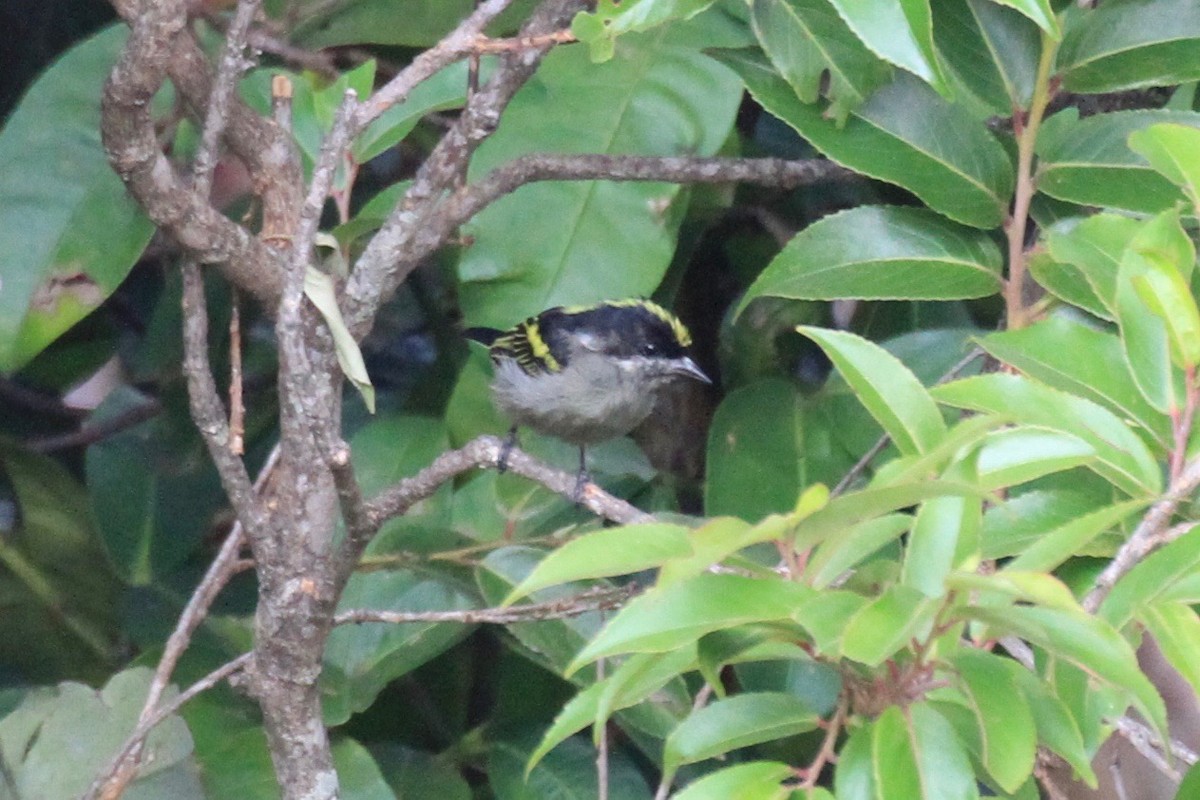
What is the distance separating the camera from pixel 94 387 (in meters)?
3.50

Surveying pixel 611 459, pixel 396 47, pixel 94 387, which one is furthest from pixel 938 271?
pixel 94 387

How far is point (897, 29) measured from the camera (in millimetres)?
1495

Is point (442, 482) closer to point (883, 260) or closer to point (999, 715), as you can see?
point (883, 260)

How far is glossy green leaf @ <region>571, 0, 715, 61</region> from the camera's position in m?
1.55

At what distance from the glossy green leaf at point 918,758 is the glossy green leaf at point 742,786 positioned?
95mm

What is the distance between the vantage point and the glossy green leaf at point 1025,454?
3.78 feet

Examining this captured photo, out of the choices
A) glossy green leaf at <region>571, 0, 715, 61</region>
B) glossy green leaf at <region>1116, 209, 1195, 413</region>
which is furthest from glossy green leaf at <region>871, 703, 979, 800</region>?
glossy green leaf at <region>571, 0, 715, 61</region>

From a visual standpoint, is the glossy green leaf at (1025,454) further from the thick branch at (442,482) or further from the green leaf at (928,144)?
the green leaf at (928,144)

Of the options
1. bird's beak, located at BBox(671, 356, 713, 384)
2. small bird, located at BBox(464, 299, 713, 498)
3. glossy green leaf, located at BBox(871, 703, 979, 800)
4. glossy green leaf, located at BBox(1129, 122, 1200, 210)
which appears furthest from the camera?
small bird, located at BBox(464, 299, 713, 498)

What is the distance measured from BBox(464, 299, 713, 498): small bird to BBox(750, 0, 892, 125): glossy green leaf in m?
0.90

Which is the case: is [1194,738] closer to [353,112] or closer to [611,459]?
[353,112]

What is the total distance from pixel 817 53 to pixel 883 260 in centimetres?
32

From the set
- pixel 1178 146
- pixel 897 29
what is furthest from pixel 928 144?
pixel 1178 146

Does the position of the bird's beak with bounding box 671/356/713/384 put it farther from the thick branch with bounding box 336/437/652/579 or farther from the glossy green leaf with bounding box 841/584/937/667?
the glossy green leaf with bounding box 841/584/937/667
